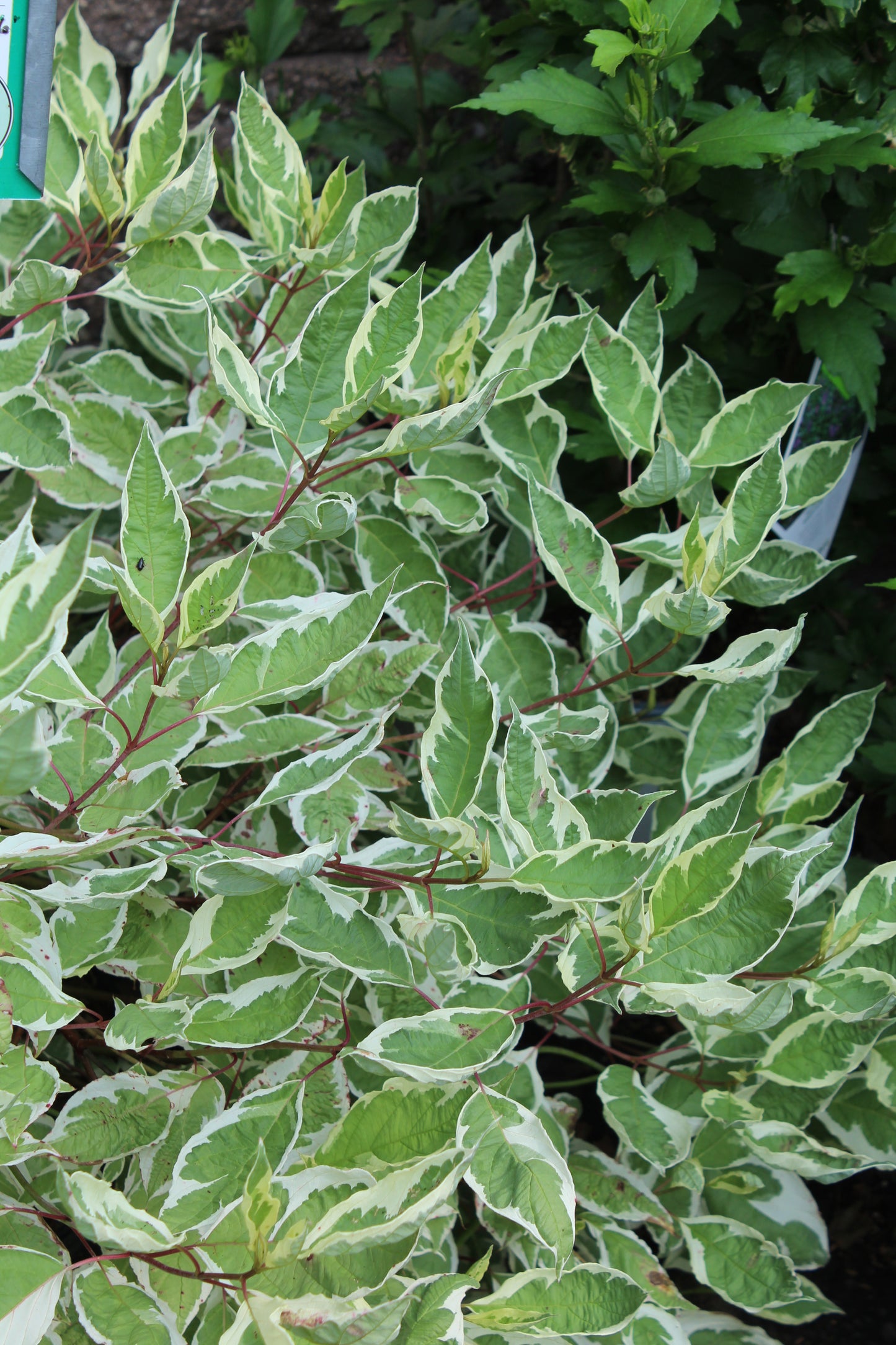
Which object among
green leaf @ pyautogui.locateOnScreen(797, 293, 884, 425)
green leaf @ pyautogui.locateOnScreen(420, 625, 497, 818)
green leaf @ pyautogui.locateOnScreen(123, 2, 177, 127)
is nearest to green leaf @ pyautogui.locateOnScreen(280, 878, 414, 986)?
green leaf @ pyautogui.locateOnScreen(420, 625, 497, 818)

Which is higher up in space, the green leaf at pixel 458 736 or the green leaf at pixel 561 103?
the green leaf at pixel 561 103

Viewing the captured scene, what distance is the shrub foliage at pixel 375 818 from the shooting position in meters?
0.69

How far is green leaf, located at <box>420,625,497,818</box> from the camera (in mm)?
738

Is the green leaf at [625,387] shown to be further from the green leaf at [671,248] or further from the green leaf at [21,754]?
the green leaf at [21,754]

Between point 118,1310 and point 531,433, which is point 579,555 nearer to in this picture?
point 531,433

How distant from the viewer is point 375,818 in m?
0.90

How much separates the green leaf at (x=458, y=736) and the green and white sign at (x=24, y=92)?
1.73 feet

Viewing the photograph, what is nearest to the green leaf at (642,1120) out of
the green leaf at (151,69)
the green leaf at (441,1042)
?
the green leaf at (441,1042)

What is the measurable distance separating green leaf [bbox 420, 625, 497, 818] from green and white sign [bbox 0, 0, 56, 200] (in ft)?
1.73

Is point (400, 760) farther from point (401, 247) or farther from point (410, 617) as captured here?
point (401, 247)

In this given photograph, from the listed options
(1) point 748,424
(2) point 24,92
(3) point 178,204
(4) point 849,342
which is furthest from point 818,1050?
(2) point 24,92

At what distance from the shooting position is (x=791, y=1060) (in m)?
0.90

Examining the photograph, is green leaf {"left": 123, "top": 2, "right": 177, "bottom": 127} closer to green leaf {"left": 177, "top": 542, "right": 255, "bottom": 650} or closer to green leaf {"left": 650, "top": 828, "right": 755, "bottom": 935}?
green leaf {"left": 177, "top": 542, "right": 255, "bottom": 650}

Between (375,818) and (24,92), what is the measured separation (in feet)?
2.16
